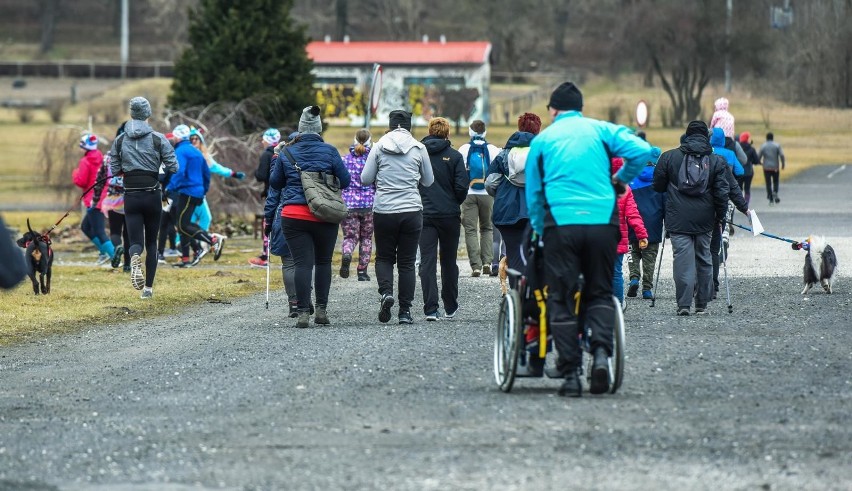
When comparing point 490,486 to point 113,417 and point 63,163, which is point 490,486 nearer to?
point 113,417

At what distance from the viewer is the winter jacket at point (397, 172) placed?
13.8 metres

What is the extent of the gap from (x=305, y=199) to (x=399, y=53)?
60.8 m

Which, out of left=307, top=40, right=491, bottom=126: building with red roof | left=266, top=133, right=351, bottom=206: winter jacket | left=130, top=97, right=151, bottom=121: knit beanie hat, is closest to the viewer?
left=266, top=133, right=351, bottom=206: winter jacket

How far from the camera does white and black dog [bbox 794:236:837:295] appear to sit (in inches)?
653

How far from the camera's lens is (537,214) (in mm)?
9445

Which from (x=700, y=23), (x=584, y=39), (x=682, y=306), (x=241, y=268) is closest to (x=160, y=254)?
(x=241, y=268)

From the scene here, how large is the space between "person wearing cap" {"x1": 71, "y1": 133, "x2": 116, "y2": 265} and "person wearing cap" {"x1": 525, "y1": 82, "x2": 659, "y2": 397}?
12113 mm

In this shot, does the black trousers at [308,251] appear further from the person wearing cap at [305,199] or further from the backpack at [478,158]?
the backpack at [478,158]

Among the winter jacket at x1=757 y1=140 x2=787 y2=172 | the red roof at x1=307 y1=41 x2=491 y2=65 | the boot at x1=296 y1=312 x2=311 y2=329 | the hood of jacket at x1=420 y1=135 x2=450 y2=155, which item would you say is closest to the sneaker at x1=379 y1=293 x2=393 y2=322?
the boot at x1=296 y1=312 x2=311 y2=329

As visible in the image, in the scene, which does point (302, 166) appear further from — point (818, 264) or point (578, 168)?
point (818, 264)

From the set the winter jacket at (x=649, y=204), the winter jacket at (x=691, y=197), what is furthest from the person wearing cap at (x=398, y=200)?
the winter jacket at (x=649, y=204)

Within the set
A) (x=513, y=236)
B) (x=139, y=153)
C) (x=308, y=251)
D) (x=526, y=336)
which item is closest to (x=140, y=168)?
(x=139, y=153)

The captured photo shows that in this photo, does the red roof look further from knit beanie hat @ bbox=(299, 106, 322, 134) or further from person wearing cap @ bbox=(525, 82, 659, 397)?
person wearing cap @ bbox=(525, 82, 659, 397)

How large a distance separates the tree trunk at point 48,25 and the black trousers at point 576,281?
96.9 meters
